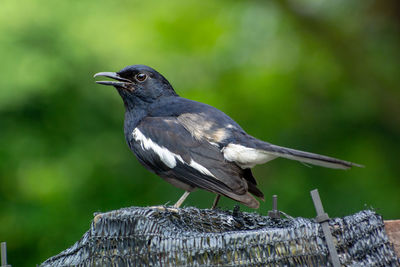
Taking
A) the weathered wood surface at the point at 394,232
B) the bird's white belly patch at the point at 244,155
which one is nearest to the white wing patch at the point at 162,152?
the bird's white belly patch at the point at 244,155

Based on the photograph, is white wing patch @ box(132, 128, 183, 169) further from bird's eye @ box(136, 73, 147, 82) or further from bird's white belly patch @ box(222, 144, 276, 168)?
bird's eye @ box(136, 73, 147, 82)

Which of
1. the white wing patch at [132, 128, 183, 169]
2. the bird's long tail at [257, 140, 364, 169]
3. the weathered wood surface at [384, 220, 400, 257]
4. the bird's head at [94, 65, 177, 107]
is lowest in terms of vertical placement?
the weathered wood surface at [384, 220, 400, 257]

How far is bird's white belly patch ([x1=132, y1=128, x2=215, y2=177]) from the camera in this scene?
4039 millimetres

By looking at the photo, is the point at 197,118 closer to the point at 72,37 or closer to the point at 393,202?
the point at 72,37

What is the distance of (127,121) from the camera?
475 centimetres

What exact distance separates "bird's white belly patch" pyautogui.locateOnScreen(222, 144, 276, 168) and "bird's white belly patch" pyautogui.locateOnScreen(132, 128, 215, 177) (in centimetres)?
25

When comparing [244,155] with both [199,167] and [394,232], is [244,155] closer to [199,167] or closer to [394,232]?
[199,167]

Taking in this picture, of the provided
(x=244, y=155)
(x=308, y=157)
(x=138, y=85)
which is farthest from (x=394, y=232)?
(x=138, y=85)

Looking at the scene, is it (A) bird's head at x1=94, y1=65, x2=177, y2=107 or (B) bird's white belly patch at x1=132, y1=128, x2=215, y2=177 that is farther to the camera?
(A) bird's head at x1=94, y1=65, x2=177, y2=107

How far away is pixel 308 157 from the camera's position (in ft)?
11.8

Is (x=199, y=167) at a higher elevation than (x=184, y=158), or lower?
lower

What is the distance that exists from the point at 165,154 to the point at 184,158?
17 centimetres

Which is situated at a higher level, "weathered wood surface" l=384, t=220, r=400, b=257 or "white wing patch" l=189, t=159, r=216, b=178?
"white wing patch" l=189, t=159, r=216, b=178

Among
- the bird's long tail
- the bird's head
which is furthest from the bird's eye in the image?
the bird's long tail
